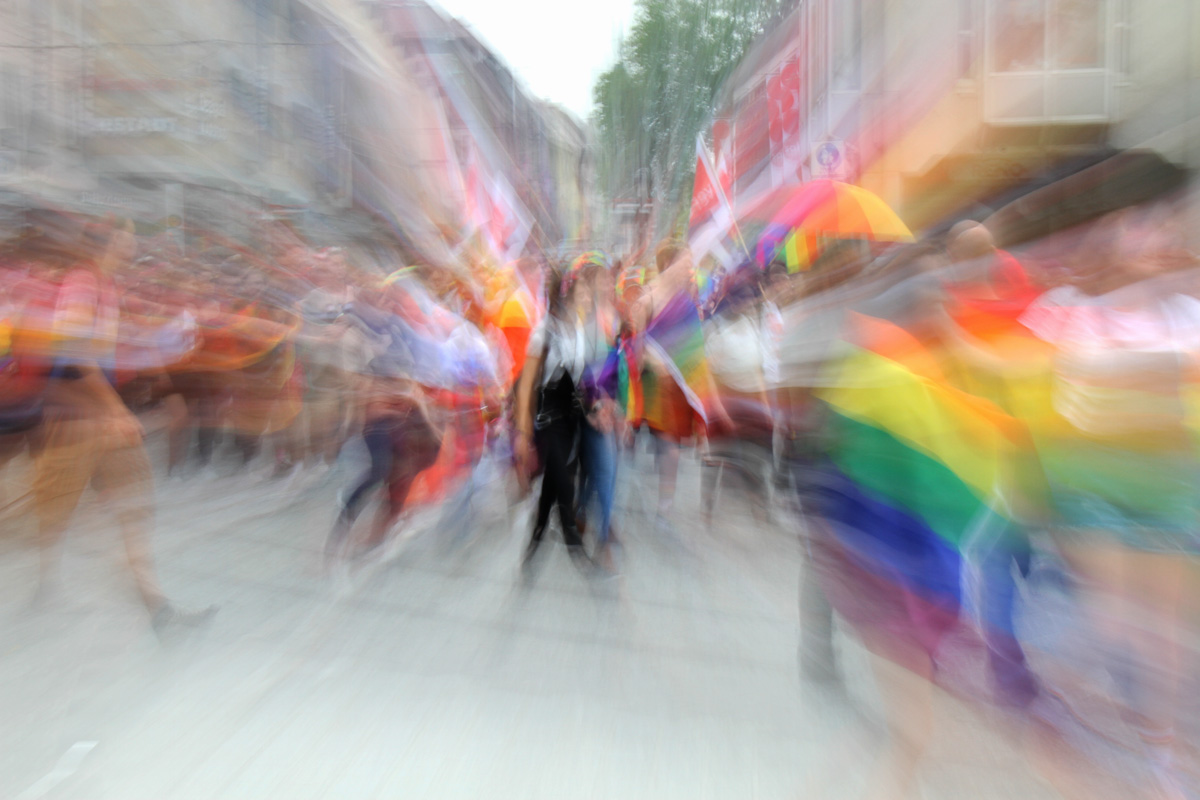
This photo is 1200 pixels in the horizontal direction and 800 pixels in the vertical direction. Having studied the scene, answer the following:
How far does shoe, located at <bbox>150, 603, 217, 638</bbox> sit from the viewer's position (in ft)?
14.8

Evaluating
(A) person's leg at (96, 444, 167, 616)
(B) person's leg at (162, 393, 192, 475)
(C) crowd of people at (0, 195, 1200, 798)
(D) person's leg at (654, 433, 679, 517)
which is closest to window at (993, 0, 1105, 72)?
(C) crowd of people at (0, 195, 1200, 798)

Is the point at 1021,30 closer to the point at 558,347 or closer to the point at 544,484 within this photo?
the point at 558,347

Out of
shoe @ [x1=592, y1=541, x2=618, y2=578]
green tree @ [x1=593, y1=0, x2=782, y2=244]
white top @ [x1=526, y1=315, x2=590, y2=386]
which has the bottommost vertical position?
shoe @ [x1=592, y1=541, x2=618, y2=578]

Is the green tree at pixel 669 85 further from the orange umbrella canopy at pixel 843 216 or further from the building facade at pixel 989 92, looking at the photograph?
the orange umbrella canopy at pixel 843 216

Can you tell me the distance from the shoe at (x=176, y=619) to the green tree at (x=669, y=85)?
27313 mm

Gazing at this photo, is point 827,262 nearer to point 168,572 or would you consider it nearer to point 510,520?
point 168,572

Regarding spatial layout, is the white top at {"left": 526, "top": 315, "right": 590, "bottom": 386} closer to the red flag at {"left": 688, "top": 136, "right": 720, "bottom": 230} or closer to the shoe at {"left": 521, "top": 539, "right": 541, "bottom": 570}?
the shoe at {"left": 521, "top": 539, "right": 541, "bottom": 570}

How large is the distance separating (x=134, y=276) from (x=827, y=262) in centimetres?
828

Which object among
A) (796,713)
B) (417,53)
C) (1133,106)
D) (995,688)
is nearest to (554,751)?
(796,713)

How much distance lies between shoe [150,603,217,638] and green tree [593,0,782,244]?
27313 millimetres

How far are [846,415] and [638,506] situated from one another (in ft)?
19.4

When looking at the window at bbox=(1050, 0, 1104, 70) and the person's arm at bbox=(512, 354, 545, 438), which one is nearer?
the person's arm at bbox=(512, 354, 545, 438)

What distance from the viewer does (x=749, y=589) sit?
225 inches

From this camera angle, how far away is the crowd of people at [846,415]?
2.62 metres
